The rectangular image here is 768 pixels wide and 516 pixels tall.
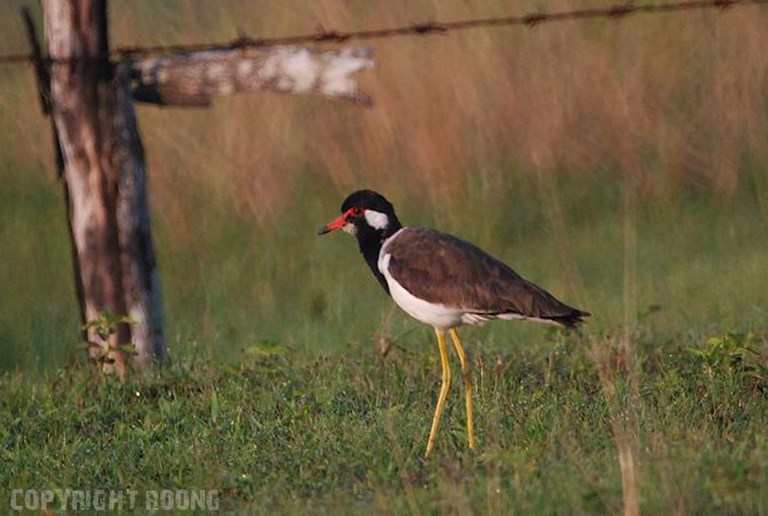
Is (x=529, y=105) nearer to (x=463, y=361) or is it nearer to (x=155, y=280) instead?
(x=155, y=280)

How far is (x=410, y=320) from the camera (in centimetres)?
978

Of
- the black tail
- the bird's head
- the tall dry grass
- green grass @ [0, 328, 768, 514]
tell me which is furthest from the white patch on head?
the tall dry grass

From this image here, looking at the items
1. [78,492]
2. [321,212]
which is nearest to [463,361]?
[78,492]

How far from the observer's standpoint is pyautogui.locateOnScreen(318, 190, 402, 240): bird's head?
7055 mm

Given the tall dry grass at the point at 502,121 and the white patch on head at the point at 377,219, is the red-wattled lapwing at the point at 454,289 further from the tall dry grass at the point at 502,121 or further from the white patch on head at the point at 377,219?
the tall dry grass at the point at 502,121

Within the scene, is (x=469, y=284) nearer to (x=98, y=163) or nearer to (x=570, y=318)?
(x=570, y=318)

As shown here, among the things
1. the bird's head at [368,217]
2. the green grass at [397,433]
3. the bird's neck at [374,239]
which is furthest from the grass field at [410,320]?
the bird's head at [368,217]

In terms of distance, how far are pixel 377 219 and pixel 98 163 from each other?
204cm

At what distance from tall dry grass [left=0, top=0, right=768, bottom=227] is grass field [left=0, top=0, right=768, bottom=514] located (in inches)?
0.9

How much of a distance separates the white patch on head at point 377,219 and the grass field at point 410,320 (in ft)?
2.53

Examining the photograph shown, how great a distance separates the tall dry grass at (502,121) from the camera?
40.6 ft

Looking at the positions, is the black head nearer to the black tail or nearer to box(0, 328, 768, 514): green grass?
box(0, 328, 768, 514): green grass

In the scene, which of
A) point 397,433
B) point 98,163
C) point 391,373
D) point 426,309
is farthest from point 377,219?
point 98,163

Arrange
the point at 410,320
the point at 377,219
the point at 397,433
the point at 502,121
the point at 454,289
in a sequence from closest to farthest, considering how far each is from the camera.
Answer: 1. the point at 454,289
2. the point at 397,433
3. the point at 377,219
4. the point at 410,320
5. the point at 502,121
